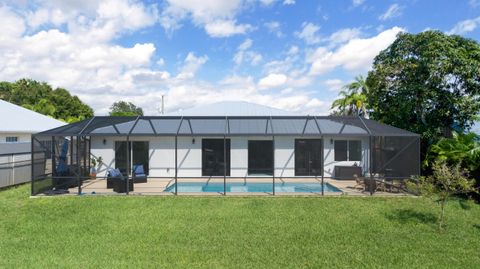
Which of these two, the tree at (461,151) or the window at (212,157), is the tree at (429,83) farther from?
the window at (212,157)

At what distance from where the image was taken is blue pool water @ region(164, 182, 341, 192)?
1388 centimetres

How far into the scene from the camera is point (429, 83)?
1500cm

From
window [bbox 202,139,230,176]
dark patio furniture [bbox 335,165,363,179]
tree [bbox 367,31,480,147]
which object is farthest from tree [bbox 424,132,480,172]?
window [bbox 202,139,230,176]

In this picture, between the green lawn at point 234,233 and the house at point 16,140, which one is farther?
the house at point 16,140

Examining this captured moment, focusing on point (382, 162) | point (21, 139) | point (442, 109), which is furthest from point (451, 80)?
point (21, 139)

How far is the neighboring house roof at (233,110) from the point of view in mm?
22406

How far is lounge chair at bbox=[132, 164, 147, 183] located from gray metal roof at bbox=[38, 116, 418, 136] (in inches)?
110

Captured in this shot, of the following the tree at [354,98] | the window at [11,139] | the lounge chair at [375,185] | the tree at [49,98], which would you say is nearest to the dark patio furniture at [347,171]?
the lounge chair at [375,185]

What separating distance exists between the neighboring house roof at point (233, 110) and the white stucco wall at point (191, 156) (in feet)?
14.3

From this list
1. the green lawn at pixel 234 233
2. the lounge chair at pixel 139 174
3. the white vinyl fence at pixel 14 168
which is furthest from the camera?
the lounge chair at pixel 139 174

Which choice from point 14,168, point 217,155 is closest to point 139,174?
point 217,155

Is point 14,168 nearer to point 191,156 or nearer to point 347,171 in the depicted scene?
point 191,156

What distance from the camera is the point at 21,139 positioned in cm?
1872

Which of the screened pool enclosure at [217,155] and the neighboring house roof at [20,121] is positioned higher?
the neighboring house roof at [20,121]
